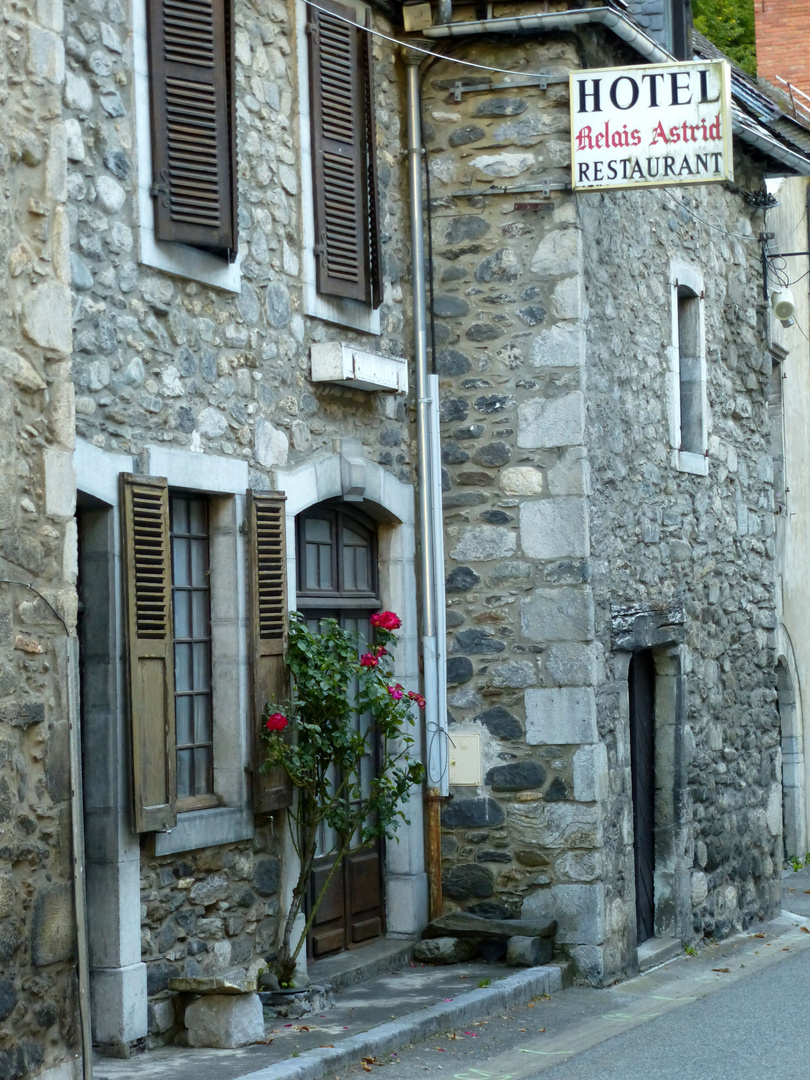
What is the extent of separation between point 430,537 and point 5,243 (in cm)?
450

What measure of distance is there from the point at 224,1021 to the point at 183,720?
1.41m

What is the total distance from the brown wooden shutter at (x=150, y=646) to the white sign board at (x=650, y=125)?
3675mm

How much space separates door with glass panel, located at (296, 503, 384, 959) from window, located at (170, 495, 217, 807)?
0.97 m

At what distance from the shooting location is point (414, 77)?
1020 centimetres

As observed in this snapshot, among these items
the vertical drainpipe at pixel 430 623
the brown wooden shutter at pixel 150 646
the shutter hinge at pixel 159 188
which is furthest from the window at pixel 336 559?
the shutter hinge at pixel 159 188

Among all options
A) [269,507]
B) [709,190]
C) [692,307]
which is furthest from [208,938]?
[709,190]

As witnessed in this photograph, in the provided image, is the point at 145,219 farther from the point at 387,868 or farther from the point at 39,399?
the point at 387,868

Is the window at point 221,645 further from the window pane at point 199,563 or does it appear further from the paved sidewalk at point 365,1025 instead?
the paved sidewalk at point 365,1025

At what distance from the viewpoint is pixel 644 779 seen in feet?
38.2

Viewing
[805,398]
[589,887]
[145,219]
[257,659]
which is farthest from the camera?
[805,398]

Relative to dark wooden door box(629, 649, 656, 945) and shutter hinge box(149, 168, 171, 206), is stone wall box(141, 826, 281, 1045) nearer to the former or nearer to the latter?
shutter hinge box(149, 168, 171, 206)

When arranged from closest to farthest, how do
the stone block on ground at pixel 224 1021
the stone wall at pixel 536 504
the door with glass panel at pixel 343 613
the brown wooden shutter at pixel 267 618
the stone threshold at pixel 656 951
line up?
the stone block on ground at pixel 224 1021 < the brown wooden shutter at pixel 267 618 < the door with glass panel at pixel 343 613 < the stone wall at pixel 536 504 < the stone threshold at pixel 656 951

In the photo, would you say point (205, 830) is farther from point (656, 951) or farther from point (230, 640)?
point (656, 951)

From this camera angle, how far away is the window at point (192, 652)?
8.12 meters
